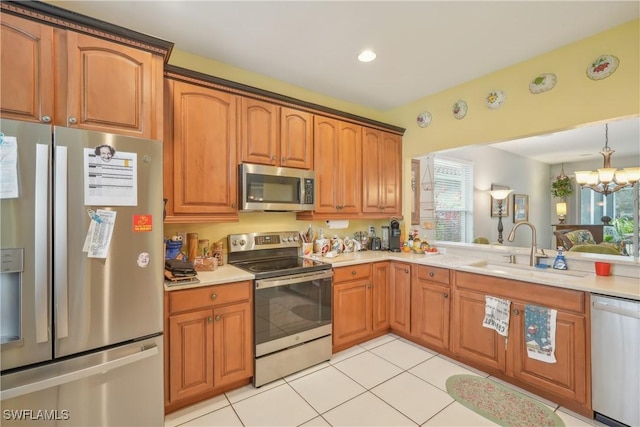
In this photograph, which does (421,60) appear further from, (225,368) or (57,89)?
(225,368)

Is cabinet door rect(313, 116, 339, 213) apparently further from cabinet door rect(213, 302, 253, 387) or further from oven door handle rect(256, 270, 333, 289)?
cabinet door rect(213, 302, 253, 387)

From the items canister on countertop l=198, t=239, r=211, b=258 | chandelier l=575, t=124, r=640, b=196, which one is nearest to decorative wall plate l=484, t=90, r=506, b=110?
chandelier l=575, t=124, r=640, b=196

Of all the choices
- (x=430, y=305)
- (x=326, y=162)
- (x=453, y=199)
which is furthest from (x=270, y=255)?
(x=453, y=199)

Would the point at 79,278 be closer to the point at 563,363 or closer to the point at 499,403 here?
the point at 499,403

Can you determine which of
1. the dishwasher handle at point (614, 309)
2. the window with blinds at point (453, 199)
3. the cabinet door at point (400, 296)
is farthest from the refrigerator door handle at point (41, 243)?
the window with blinds at point (453, 199)

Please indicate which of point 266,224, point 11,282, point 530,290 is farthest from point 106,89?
point 530,290

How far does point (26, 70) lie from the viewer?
137 cm

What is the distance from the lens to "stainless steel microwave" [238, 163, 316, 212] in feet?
7.65

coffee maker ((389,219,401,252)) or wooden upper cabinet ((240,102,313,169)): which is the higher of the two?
wooden upper cabinet ((240,102,313,169))

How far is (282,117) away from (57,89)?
5.06ft

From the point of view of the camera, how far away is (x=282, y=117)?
2.58 meters

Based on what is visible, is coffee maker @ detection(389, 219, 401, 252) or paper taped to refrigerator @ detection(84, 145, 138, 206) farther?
coffee maker @ detection(389, 219, 401, 252)

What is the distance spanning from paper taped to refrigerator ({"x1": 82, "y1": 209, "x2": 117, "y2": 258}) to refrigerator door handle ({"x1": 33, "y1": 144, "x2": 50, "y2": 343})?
150mm

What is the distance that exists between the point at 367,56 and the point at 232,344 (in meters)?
2.56
